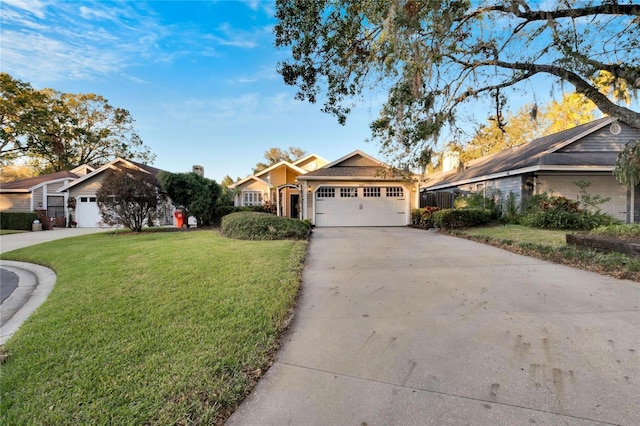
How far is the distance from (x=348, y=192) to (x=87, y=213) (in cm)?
1742

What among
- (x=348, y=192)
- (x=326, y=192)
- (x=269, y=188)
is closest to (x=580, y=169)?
(x=348, y=192)

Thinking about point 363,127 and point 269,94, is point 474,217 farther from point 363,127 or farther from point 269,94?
point 269,94

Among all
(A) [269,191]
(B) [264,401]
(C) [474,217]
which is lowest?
(B) [264,401]

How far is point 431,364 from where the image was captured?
2.54 metres

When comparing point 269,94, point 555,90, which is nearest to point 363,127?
point 269,94

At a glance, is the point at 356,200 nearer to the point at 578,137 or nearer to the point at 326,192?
the point at 326,192

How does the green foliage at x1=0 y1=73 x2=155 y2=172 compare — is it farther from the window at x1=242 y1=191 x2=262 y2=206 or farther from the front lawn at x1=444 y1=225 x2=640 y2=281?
the front lawn at x1=444 y1=225 x2=640 y2=281

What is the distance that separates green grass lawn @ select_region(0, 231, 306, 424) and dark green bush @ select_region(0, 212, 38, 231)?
1636 cm

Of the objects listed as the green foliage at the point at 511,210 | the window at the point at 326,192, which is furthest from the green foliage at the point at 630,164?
the window at the point at 326,192

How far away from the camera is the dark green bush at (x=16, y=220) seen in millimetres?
16625

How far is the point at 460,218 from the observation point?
1175cm

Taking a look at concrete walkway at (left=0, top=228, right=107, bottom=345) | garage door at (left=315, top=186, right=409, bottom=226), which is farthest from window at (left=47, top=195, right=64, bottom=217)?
garage door at (left=315, top=186, right=409, bottom=226)

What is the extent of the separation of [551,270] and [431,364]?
4.58 meters

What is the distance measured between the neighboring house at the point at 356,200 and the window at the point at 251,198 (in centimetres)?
758
